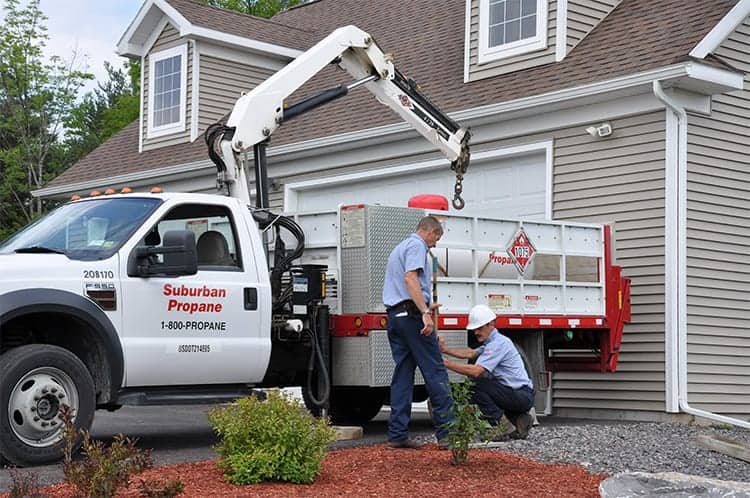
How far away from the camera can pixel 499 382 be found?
10062 millimetres

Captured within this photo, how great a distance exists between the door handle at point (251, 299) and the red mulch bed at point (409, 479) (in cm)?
178

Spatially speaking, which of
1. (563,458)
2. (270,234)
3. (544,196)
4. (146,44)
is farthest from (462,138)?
(146,44)

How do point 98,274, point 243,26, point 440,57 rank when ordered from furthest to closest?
point 243,26, point 440,57, point 98,274

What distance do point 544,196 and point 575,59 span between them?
1802 mm

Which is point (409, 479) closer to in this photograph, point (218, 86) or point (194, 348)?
point (194, 348)

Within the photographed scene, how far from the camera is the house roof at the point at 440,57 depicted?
13.9 metres

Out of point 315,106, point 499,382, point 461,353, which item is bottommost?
point 499,382

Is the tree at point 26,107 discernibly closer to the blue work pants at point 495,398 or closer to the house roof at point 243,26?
the house roof at point 243,26

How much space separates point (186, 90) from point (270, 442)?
13991 millimetres

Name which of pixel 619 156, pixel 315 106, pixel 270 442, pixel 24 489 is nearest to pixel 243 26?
pixel 315 106

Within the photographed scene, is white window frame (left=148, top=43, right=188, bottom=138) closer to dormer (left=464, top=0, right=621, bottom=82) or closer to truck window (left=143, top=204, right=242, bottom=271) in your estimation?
dormer (left=464, top=0, right=621, bottom=82)

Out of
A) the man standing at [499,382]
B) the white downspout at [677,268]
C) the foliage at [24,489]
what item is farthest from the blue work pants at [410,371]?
the white downspout at [677,268]

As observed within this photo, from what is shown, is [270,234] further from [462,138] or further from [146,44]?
[146,44]

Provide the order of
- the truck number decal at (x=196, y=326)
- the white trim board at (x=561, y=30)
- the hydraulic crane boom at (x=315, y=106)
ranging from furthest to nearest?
the white trim board at (x=561, y=30)
the hydraulic crane boom at (x=315, y=106)
the truck number decal at (x=196, y=326)
